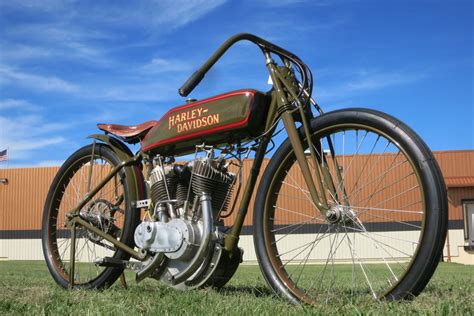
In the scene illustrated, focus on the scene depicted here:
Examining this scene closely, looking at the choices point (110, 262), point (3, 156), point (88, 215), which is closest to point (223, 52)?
point (110, 262)

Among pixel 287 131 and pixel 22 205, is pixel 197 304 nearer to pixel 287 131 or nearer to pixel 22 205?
pixel 287 131

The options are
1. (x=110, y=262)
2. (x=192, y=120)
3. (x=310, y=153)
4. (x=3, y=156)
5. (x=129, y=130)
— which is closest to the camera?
(x=310, y=153)

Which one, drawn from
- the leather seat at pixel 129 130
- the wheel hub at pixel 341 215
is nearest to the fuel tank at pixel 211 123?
the leather seat at pixel 129 130

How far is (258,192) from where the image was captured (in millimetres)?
3320

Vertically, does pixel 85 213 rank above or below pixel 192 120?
below

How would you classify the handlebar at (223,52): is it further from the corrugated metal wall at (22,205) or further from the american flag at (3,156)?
the american flag at (3,156)

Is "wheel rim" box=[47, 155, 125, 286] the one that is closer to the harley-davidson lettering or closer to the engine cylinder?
the harley-davidson lettering

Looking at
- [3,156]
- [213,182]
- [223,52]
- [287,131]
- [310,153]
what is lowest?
[213,182]

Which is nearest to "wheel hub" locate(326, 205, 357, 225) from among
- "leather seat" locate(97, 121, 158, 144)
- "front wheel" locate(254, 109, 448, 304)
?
"front wheel" locate(254, 109, 448, 304)

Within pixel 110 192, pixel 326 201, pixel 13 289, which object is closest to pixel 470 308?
pixel 326 201

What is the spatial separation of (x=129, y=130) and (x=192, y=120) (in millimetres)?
874

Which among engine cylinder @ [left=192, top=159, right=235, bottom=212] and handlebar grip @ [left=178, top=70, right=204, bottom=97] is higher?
handlebar grip @ [left=178, top=70, right=204, bottom=97]

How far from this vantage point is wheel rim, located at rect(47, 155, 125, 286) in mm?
4328

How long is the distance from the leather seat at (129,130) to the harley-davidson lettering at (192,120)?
316mm
